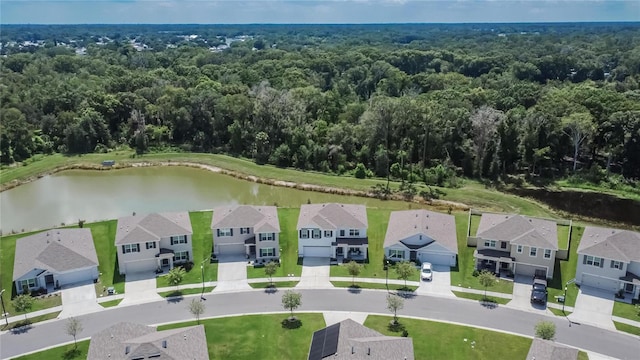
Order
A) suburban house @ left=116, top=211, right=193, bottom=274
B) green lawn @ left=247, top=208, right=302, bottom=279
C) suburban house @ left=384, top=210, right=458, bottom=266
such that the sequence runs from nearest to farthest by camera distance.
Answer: suburban house @ left=116, top=211, right=193, bottom=274 → green lawn @ left=247, top=208, right=302, bottom=279 → suburban house @ left=384, top=210, right=458, bottom=266

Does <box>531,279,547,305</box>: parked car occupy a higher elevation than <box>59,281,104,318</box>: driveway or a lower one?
higher

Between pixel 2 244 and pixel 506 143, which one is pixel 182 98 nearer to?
pixel 2 244

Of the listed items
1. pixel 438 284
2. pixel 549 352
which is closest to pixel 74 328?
pixel 438 284

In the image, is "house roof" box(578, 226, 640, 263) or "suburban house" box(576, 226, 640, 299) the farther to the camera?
"house roof" box(578, 226, 640, 263)

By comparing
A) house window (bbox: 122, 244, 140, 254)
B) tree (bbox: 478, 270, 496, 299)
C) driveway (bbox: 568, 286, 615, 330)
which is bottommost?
driveway (bbox: 568, 286, 615, 330)

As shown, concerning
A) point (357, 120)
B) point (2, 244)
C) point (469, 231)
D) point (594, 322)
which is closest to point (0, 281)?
point (2, 244)

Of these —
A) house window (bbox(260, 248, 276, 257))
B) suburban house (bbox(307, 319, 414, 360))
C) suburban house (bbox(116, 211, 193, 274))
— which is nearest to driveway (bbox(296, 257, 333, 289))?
house window (bbox(260, 248, 276, 257))

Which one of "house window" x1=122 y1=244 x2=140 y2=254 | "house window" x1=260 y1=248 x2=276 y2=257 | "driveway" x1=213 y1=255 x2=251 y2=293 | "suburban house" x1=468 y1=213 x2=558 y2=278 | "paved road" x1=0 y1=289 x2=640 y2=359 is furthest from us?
"house window" x1=260 y1=248 x2=276 y2=257

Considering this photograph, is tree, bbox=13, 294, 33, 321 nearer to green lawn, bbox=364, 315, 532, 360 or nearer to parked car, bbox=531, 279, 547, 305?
green lawn, bbox=364, 315, 532, 360
